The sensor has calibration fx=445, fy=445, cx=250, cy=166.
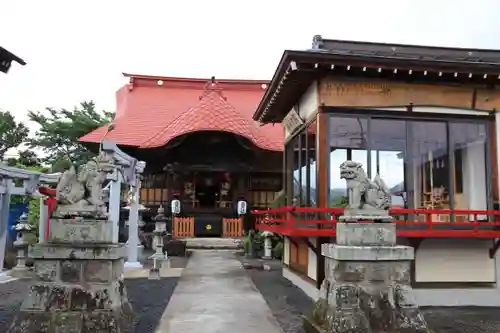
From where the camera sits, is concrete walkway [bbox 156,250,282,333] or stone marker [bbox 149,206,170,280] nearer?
concrete walkway [bbox 156,250,282,333]

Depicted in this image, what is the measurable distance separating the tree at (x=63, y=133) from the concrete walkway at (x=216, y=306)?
17110mm

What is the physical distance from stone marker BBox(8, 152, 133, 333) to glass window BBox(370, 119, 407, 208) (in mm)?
5110

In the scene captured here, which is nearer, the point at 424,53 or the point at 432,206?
the point at 432,206

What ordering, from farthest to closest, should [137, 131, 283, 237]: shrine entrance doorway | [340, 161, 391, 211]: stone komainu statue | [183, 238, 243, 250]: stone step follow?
[137, 131, 283, 237]: shrine entrance doorway, [183, 238, 243, 250]: stone step, [340, 161, 391, 211]: stone komainu statue

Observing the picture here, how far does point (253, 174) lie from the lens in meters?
21.3

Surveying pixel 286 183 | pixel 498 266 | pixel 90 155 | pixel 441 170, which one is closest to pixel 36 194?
pixel 286 183

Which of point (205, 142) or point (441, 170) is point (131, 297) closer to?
point (441, 170)

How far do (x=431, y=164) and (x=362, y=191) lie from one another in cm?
375

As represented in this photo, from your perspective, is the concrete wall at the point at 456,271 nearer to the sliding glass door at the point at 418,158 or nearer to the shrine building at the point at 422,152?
the shrine building at the point at 422,152

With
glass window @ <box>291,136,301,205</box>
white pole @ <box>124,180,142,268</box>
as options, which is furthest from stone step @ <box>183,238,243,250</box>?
glass window @ <box>291,136,301,205</box>

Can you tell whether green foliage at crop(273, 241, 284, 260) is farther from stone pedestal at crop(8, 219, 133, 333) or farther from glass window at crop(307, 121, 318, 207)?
stone pedestal at crop(8, 219, 133, 333)

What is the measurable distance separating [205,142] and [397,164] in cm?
1241

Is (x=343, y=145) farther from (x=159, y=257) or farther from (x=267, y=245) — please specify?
(x=267, y=245)

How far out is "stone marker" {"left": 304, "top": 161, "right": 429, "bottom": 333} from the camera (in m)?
5.20
